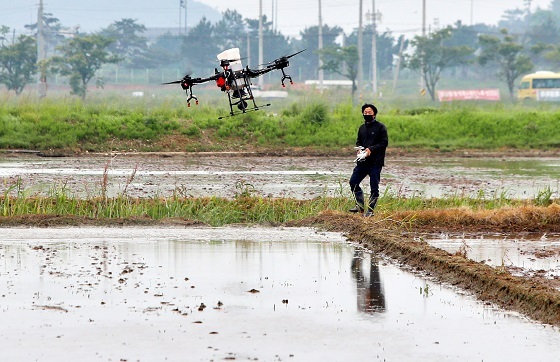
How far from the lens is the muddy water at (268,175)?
23159mm

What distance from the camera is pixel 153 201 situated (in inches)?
732

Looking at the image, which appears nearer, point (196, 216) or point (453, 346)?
point (453, 346)

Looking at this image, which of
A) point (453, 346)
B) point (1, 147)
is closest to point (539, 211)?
point (453, 346)

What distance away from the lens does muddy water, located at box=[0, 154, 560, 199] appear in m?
23.2

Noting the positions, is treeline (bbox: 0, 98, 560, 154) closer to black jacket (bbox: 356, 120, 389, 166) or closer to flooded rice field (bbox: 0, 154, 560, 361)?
black jacket (bbox: 356, 120, 389, 166)

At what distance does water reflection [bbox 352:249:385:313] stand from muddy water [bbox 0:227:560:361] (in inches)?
0.7

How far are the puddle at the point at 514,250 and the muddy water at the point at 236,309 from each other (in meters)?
1.36

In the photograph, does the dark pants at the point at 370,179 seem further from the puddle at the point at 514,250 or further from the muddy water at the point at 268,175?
the muddy water at the point at 268,175

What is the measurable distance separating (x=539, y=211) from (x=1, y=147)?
77.9 ft

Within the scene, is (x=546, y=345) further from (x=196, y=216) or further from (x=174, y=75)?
(x=174, y=75)

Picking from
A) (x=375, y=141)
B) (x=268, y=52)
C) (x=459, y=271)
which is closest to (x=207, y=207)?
(x=375, y=141)

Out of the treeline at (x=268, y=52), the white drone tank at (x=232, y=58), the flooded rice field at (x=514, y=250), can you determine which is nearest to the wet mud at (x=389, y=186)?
the flooded rice field at (x=514, y=250)

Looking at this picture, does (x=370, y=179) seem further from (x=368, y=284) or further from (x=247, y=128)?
(x=247, y=128)

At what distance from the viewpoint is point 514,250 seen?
1439 centimetres
